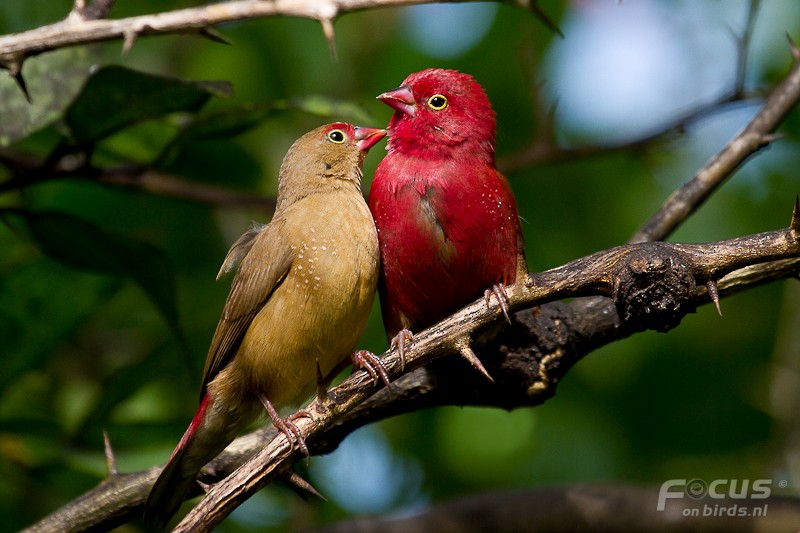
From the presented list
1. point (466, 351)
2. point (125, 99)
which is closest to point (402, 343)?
point (466, 351)

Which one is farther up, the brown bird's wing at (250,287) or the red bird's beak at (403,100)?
the red bird's beak at (403,100)

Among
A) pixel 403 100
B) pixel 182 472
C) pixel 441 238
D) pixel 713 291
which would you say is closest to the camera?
pixel 713 291

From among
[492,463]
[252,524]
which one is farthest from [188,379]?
[492,463]

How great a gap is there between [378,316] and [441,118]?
2108 mm

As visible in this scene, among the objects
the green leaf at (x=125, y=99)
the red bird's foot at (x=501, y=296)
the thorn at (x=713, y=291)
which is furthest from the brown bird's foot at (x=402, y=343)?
the green leaf at (x=125, y=99)

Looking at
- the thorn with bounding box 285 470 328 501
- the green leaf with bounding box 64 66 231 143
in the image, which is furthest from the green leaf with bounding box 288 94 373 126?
the thorn with bounding box 285 470 328 501

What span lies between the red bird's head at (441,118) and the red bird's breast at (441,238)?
125 mm

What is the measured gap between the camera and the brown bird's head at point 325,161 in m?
4.74

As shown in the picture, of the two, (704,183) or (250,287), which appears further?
(704,183)

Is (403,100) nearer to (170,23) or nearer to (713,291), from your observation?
(170,23)

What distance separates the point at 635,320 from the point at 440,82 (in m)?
1.66

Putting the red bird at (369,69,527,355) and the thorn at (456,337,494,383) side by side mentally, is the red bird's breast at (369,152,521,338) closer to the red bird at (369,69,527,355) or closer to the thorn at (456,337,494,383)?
the red bird at (369,69,527,355)

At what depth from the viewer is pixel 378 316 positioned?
6.36 metres

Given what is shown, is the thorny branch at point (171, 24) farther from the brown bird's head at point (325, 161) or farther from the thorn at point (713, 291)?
the thorn at point (713, 291)
